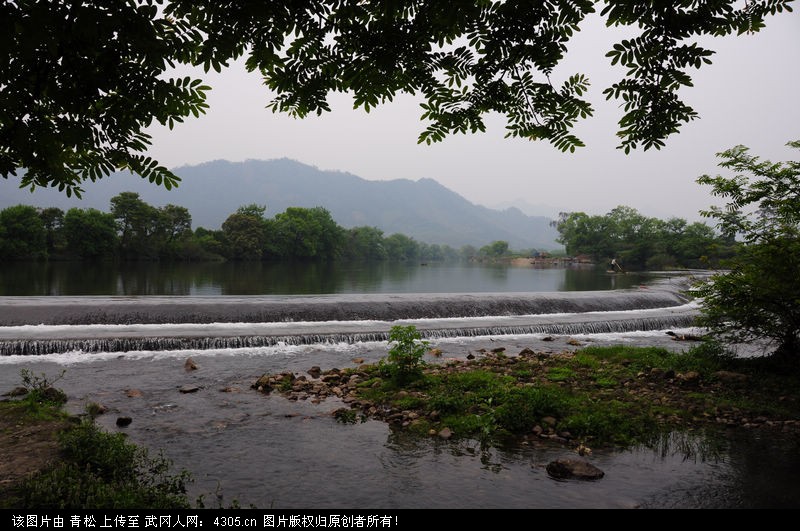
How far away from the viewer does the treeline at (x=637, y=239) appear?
7494 cm

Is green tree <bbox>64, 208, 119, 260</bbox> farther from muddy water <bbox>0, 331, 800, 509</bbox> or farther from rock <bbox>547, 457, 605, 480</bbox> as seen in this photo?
rock <bbox>547, 457, 605, 480</bbox>

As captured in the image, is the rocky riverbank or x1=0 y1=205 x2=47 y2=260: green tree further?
x1=0 y1=205 x2=47 y2=260: green tree

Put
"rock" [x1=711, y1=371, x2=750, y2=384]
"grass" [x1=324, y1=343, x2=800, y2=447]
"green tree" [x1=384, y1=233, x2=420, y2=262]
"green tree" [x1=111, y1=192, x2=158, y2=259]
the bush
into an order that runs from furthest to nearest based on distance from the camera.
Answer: "green tree" [x1=384, y1=233, x2=420, y2=262] → "green tree" [x1=111, y1=192, x2=158, y2=259] → the bush → "rock" [x1=711, y1=371, x2=750, y2=384] → "grass" [x1=324, y1=343, x2=800, y2=447]

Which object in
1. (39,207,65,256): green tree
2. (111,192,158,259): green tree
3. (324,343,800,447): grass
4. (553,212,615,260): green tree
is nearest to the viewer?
(324,343,800,447): grass

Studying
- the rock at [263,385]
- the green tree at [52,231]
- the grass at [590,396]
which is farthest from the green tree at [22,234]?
the grass at [590,396]

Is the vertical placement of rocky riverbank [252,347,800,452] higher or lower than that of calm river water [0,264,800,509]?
higher

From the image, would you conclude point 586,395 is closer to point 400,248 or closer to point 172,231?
point 172,231

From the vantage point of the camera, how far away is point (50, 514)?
4941mm

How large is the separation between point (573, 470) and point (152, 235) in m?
70.8

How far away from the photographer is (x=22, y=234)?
179 ft

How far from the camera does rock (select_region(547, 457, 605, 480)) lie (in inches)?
263

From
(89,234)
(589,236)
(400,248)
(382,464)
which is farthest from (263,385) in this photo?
(400,248)

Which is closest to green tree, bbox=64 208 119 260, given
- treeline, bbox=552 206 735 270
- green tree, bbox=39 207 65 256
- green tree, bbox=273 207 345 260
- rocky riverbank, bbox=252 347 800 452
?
green tree, bbox=39 207 65 256

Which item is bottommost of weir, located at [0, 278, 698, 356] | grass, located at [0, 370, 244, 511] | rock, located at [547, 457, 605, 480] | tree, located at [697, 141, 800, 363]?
rock, located at [547, 457, 605, 480]
